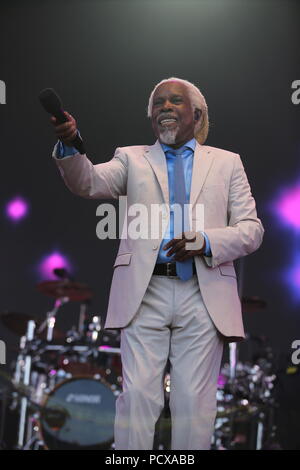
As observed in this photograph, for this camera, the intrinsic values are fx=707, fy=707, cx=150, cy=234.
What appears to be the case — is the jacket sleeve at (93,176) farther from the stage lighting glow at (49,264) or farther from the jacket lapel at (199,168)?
the stage lighting glow at (49,264)

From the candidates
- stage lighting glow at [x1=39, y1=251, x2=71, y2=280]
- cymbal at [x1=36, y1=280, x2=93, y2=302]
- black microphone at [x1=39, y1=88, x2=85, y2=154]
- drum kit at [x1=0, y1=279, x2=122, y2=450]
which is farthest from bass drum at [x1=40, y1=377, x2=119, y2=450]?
black microphone at [x1=39, y1=88, x2=85, y2=154]

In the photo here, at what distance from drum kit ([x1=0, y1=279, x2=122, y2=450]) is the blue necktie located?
9.28 feet

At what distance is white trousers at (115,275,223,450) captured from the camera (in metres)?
2.24

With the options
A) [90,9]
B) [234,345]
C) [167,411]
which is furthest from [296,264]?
[167,411]

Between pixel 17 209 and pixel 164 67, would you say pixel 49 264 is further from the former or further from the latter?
pixel 164 67

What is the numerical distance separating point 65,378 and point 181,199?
2.98 meters

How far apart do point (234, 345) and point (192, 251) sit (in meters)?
3.48

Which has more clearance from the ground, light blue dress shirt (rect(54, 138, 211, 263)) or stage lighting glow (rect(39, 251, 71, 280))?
stage lighting glow (rect(39, 251, 71, 280))

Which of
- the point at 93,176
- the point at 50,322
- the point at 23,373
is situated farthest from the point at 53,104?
the point at 23,373

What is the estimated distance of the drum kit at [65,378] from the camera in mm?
4902

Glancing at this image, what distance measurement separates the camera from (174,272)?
2.38 meters

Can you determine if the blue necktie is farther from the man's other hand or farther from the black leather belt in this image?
the man's other hand

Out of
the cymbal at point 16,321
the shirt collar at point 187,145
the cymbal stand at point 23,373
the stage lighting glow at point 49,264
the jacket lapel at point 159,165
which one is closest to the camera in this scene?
the jacket lapel at point 159,165

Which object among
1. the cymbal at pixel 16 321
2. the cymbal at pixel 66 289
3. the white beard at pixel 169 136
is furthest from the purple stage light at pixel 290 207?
the white beard at pixel 169 136
